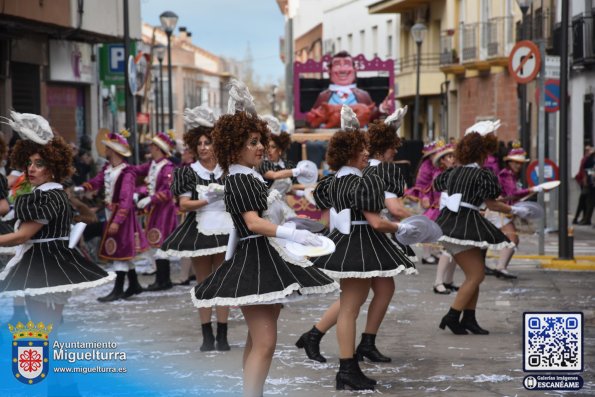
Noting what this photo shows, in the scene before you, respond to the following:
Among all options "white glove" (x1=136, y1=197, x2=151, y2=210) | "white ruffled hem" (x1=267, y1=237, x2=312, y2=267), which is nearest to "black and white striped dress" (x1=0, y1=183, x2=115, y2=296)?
"white ruffled hem" (x1=267, y1=237, x2=312, y2=267)

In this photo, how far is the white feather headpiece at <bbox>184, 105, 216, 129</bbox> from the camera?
11.4 metres

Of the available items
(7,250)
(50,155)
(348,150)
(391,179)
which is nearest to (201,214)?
(7,250)

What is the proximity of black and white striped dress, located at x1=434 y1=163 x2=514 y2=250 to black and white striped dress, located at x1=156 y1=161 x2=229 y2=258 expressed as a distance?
2008 mm

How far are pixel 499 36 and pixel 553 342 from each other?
35521 mm

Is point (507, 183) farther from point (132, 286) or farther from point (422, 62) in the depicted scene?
point (422, 62)

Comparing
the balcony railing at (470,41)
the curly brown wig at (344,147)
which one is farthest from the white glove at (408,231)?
the balcony railing at (470,41)

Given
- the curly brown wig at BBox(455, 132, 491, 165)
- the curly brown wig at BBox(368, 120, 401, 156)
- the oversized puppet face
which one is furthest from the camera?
the oversized puppet face

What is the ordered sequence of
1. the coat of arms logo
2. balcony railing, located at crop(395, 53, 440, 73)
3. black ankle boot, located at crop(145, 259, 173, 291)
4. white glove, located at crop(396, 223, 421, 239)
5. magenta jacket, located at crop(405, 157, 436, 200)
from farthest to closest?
balcony railing, located at crop(395, 53, 440, 73), magenta jacket, located at crop(405, 157, 436, 200), black ankle boot, located at crop(145, 259, 173, 291), white glove, located at crop(396, 223, 421, 239), the coat of arms logo

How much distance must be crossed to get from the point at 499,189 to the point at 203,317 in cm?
298

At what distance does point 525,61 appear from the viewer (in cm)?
1950

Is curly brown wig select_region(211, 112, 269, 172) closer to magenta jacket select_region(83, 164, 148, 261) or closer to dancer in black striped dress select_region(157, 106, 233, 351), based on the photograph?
dancer in black striped dress select_region(157, 106, 233, 351)

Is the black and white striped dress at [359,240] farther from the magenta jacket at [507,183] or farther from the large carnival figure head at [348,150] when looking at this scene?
the magenta jacket at [507,183]

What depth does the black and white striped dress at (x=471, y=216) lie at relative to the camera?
11.2 metres

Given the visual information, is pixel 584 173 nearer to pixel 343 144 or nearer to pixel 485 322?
pixel 485 322
